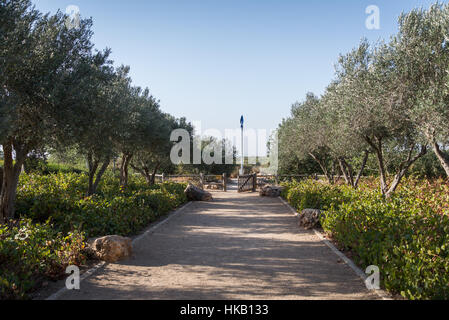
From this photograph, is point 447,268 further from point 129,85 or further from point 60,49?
point 129,85

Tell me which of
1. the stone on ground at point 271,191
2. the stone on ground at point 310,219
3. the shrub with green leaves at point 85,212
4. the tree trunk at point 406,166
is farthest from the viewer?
the stone on ground at point 271,191

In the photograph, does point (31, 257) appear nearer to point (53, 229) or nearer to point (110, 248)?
point (110, 248)

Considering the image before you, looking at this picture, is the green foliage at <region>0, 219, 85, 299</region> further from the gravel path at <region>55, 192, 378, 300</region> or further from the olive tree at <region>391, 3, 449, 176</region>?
the olive tree at <region>391, 3, 449, 176</region>

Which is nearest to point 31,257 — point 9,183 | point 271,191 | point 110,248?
point 110,248

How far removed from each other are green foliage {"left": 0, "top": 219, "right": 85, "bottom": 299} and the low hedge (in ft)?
17.5

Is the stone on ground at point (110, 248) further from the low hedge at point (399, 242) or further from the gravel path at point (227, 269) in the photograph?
the low hedge at point (399, 242)

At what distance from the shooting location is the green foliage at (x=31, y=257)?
15.8ft

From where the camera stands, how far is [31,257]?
560 centimetres

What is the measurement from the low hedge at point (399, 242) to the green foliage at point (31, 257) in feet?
17.5

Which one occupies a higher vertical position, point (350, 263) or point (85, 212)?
point (85, 212)

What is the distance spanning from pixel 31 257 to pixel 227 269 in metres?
3.43

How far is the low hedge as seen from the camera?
4695mm

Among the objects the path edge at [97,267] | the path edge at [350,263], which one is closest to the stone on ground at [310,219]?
the path edge at [350,263]

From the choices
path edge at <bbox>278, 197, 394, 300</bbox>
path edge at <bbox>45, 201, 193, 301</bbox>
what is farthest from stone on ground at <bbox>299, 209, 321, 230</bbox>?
path edge at <bbox>45, 201, 193, 301</bbox>
